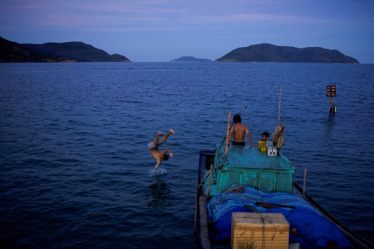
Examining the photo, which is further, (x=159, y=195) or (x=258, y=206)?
(x=159, y=195)

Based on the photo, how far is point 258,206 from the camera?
8172 mm

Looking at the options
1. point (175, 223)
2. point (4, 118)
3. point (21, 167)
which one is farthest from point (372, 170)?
point (4, 118)

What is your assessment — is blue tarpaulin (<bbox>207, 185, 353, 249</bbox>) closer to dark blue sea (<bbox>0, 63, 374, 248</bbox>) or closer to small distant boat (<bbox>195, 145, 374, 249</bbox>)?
small distant boat (<bbox>195, 145, 374, 249</bbox>)

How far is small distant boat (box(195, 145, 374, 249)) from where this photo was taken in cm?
702

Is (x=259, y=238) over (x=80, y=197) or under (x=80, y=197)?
over

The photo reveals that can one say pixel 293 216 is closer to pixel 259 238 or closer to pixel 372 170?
pixel 259 238

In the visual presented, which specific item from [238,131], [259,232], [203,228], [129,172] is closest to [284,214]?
[259,232]

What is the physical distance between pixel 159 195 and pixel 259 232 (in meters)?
8.08

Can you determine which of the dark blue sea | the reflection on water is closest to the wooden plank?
the dark blue sea

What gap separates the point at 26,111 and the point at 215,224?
31406 mm

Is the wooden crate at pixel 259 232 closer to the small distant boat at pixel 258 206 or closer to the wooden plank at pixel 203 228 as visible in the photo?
the small distant boat at pixel 258 206

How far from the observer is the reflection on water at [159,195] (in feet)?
42.7

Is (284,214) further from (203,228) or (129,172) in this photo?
(129,172)

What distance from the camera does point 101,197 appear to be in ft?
43.9
